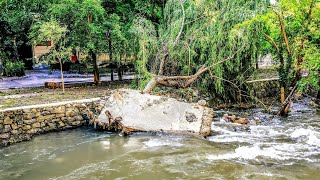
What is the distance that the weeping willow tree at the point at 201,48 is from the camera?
1388cm

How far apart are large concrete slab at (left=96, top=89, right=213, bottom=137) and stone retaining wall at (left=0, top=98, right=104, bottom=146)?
829mm

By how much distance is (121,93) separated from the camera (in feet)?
41.0

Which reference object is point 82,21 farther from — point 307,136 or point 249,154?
point 307,136

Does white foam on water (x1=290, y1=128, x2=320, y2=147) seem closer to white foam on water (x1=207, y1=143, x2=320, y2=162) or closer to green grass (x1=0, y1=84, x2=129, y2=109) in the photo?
white foam on water (x1=207, y1=143, x2=320, y2=162)

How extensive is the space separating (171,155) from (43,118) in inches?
203

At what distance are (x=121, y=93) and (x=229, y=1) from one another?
6081mm

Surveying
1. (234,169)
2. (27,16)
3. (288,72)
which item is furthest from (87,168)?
(27,16)

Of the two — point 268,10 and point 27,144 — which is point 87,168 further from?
point 268,10

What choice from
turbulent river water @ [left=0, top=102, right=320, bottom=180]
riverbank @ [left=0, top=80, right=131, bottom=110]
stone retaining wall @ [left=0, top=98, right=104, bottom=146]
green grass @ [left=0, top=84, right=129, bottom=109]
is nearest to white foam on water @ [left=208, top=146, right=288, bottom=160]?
turbulent river water @ [left=0, top=102, right=320, bottom=180]

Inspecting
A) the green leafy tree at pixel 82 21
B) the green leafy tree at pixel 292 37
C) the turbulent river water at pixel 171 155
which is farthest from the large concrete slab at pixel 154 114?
the green leafy tree at pixel 82 21

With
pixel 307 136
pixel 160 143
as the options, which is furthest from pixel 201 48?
pixel 307 136

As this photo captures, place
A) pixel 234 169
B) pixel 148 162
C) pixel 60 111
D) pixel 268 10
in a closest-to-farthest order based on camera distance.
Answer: pixel 234 169, pixel 148 162, pixel 60 111, pixel 268 10

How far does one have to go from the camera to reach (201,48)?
1430 centimetres

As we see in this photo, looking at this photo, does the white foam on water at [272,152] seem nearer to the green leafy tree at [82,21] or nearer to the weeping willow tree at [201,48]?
the weeping willow tree at [201,48]
